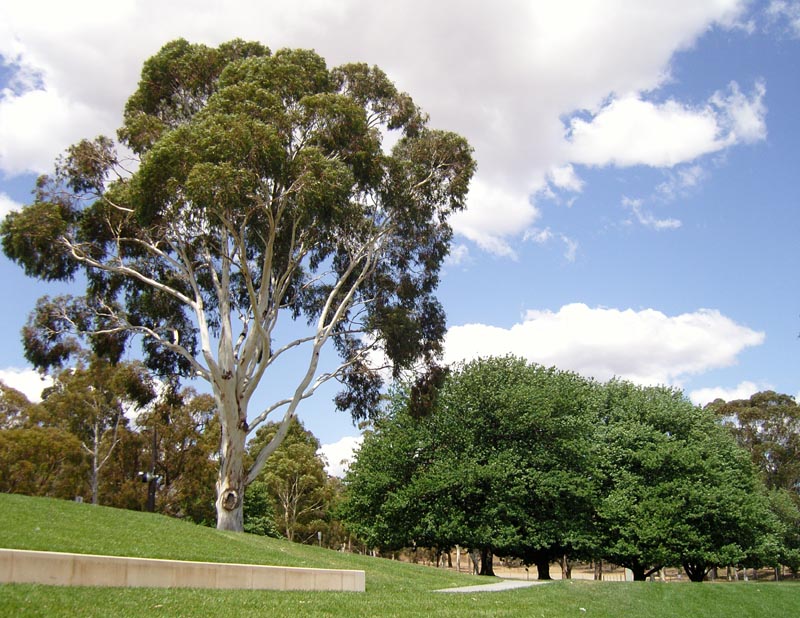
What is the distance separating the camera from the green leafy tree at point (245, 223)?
21.1 m

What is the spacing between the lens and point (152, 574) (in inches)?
424

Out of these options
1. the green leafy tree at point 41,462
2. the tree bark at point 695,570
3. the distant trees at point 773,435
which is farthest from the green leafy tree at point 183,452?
the distant trees at point 773,435

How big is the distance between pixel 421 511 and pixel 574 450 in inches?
287

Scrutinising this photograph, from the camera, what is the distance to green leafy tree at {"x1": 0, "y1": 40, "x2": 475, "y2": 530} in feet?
69.2

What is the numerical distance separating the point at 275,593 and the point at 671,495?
2417 centimetres

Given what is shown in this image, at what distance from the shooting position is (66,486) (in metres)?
40.6

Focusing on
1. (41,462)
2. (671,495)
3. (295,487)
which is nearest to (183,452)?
(41,462)

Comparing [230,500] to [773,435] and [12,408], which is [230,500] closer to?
[12,408]

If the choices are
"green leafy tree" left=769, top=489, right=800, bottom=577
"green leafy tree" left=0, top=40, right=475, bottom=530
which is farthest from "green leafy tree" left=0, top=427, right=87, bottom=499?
"green leafy tree" left=769, top=489, right=800, bottom=577

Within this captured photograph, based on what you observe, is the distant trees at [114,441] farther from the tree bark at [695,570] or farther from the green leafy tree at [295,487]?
the tree bark at [695,570]

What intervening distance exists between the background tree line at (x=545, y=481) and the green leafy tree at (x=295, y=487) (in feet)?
84.4

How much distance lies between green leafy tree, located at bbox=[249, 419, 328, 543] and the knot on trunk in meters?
33.6

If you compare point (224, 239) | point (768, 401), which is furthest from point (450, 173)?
point (768, 401)

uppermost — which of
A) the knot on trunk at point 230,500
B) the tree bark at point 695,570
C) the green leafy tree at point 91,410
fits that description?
the green leafy tree at point 91,410
